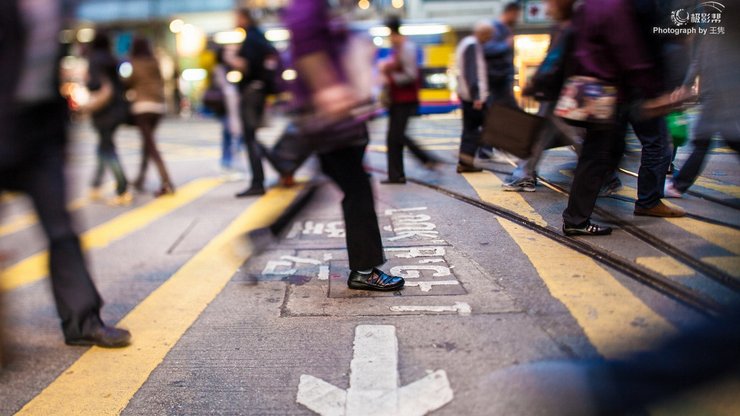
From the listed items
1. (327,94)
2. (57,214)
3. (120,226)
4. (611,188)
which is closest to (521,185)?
(611,188)

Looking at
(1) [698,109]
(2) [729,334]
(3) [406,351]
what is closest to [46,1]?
(3) [406,351]

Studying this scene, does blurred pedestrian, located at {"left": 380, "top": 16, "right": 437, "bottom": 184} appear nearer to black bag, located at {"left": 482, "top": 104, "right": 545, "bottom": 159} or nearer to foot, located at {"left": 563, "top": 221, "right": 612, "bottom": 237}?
black bag, located at {"left": 482, "top": 104, "right": 545, "bottom": 159}

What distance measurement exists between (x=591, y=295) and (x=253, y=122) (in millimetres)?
4789

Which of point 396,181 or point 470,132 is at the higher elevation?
point 470,132

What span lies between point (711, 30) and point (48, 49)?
2.97 metres

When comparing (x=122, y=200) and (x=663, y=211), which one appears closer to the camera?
(x=663, y=211)

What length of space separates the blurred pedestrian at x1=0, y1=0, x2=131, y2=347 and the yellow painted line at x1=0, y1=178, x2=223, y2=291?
1109 mm

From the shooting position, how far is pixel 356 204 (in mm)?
3680

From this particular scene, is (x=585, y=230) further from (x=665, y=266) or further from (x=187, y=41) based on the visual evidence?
(x=187, y=41)

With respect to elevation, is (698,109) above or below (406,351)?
above

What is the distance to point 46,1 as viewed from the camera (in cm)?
286

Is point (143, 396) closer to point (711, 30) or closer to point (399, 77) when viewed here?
point (711, 30)

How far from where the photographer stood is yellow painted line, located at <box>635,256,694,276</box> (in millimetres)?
3395

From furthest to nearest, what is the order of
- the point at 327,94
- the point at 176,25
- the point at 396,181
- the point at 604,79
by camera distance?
the point at 176,25
the point at 396,181
the point at 604,79
the point at 327,94
